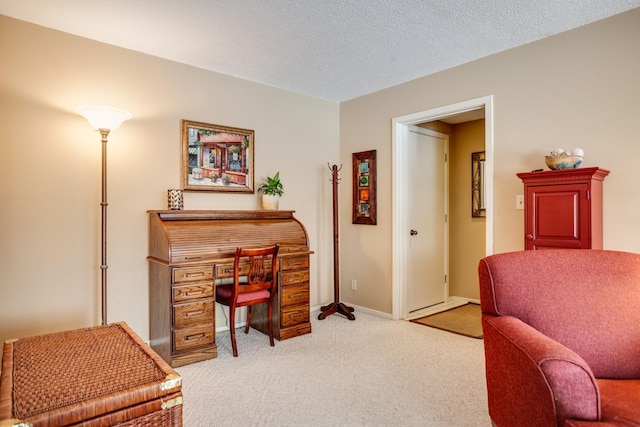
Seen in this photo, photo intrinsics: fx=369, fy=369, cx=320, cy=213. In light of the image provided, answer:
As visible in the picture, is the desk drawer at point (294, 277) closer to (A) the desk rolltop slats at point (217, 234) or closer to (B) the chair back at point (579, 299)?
(A) the desk rolltop slats at point (217, 234)

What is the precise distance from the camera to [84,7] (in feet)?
7.82

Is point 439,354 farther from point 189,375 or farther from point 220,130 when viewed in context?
point 220,130

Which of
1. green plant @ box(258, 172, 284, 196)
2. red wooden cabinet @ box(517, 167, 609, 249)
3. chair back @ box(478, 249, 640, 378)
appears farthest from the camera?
green plant @ box(258, 172, 284, 196)

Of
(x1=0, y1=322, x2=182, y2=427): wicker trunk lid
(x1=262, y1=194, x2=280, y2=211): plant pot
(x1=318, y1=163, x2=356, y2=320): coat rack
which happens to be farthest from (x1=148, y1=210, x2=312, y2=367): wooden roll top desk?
(x1=0, y1=322, x2=182, y2=427): wicker trunk lid

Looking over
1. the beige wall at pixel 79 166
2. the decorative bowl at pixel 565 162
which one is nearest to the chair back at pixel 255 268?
the beige wall at pixel 79 166

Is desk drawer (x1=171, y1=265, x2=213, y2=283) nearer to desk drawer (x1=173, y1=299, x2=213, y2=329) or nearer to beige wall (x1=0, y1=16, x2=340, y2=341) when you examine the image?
desk drawer (x1=173, y1=299, x2=213, y2=329)

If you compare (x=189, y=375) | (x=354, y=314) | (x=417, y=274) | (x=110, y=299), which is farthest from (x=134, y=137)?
(x=417, y=274)

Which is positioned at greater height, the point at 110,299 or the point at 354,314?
the point at 110,299

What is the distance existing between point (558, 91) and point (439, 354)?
7.30 ft

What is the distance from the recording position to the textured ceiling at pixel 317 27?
7.76ft

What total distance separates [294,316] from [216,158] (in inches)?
64.8

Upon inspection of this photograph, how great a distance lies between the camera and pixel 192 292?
2834mm

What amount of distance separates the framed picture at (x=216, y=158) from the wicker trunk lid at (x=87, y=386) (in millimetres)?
1922

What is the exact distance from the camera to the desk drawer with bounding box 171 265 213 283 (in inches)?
109
